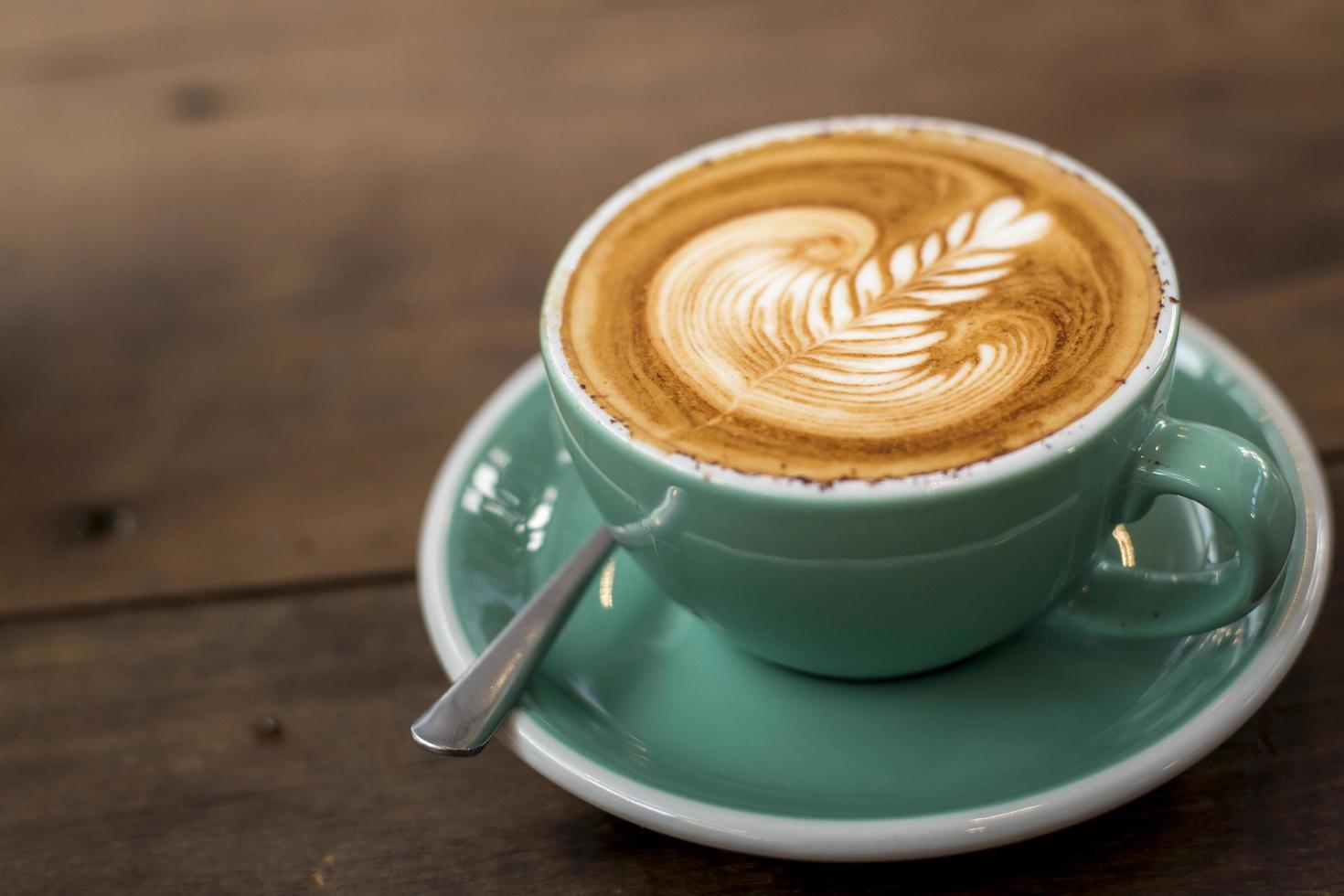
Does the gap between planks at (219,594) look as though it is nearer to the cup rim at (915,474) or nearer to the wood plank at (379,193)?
the wood plank at (379,193)

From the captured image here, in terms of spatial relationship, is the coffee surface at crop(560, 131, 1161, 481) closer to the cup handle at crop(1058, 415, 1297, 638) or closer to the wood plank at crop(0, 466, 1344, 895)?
the cup handle at crop(1058, 415, 1297, 638)

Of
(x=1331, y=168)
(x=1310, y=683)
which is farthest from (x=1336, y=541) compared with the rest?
(x=1331, y=168)

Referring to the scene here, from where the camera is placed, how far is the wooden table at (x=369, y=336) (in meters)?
0.74

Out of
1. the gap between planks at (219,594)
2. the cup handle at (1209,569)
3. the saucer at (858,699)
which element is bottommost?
the gap between planks at (219,594)

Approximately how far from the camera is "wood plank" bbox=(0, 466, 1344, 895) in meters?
0.69

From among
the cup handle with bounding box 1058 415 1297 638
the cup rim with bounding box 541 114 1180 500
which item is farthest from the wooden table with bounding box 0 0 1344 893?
the cup rim with bounding box 541 114 1180 500

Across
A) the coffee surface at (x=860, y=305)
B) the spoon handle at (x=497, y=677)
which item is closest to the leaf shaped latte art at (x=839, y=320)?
the coffee surface at (x=860, y=305)

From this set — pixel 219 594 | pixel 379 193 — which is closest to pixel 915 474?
pixel 219 594

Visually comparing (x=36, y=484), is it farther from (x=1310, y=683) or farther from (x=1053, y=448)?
(x=1310, y=683)

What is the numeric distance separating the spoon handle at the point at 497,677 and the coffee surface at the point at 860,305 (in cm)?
16

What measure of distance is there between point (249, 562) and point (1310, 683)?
31.1 inches

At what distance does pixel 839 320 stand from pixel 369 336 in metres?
0.61

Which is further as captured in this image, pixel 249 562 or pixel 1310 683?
pixel 249 562

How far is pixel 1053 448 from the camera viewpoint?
1.98 ft
